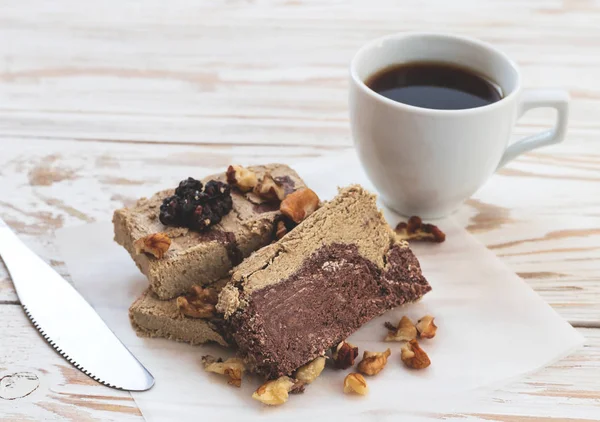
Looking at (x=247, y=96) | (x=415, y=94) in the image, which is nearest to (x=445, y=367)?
(x=415, y=94)

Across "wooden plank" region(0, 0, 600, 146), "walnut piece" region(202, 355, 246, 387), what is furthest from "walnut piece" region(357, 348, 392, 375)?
"wooden plank" region(0, 0, 600, 146)

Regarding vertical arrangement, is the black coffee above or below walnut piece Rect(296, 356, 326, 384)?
above

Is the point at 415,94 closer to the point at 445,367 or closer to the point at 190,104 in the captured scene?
the point at 445,367

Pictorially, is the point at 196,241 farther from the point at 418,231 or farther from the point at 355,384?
the point at 418,231

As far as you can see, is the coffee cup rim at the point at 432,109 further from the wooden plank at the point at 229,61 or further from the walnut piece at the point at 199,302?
the walnut piece at the point at 199,302

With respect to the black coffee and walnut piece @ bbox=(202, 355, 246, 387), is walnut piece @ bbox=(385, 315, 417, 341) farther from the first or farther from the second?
the black coffee

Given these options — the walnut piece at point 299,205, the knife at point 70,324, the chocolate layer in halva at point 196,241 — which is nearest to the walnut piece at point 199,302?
the chocolate layer in halva at point 196,241
